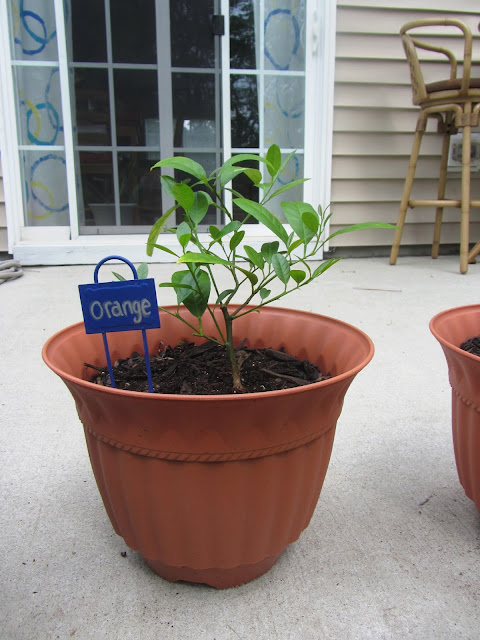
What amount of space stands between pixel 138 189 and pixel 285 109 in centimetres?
106

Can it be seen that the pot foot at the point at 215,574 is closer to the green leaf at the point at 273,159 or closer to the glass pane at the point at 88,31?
the green leaf at the point at 273,159

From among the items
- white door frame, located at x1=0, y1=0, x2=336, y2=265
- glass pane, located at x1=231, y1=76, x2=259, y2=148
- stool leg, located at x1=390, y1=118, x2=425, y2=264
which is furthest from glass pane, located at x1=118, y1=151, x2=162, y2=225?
stool leg, located at x1=390, y1=118, x2=425, y2=264

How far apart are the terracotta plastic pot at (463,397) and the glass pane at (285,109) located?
7.89ft

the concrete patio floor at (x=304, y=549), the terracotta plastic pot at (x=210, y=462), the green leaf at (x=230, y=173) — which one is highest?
the green leaf at (x=230, y=173)

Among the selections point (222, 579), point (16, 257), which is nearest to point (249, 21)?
point (16, 257)

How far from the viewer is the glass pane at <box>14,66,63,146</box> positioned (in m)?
2.80

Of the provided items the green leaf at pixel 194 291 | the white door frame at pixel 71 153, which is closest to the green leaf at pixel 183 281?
the green leaf at pixel 194 291

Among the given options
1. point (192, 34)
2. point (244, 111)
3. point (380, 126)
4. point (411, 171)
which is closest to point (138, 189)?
point (244, 111)

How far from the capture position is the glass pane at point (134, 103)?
312cm

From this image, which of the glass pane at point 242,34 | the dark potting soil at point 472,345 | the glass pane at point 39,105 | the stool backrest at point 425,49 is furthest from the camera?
the glass pane at point 242,34

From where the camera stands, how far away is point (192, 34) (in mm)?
3100

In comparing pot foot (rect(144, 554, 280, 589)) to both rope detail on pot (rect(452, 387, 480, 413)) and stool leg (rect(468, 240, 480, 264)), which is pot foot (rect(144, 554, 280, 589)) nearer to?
rope detail on pot (rect(452, 387, 480, 413))

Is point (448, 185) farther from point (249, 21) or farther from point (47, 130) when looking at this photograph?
point (47, 130)

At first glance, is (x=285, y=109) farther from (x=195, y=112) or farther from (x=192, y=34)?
(x=192, y=34)
